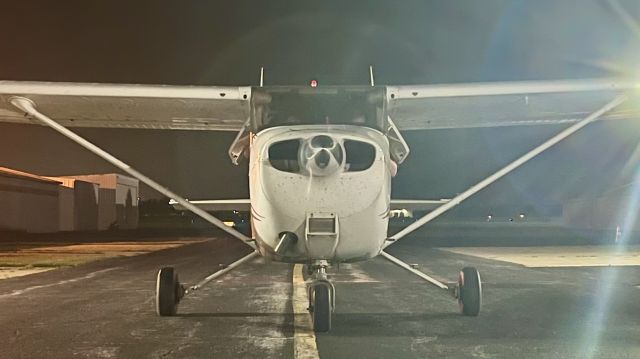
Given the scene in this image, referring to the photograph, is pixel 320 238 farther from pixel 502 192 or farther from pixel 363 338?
pixel 502 192

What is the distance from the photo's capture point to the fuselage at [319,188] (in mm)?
6035

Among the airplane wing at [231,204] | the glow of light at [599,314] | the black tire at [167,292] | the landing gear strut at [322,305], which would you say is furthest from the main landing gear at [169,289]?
the glow of light at [599,314]

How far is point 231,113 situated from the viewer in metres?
8.34

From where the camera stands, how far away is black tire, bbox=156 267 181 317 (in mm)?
7793

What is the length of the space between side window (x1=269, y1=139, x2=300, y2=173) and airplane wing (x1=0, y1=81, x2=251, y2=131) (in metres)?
1.37

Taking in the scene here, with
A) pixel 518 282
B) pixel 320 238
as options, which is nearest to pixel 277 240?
pixel 320 238

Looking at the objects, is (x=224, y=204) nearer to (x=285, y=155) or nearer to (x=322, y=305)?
(x=322, y=305)

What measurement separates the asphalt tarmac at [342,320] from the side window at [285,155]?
5.62 feet

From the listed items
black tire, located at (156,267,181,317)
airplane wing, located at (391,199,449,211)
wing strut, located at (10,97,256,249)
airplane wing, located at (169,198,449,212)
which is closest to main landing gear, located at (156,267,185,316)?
black tire, located at (156,267,181,317)

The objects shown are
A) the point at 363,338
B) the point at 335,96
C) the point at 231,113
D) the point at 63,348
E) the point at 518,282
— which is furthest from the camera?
the point at 518,282

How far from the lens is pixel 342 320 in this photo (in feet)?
25.2

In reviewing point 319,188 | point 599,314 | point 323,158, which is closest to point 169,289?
point 319,188

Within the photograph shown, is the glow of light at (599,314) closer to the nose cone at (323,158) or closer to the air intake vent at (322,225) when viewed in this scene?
the air intake vent at (322,225)

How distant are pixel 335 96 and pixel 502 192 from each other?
98828 millimetres
